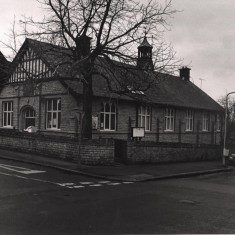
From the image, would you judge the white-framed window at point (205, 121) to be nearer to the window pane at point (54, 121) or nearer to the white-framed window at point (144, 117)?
the white-framed window at point (144, 117)

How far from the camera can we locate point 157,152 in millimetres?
23734

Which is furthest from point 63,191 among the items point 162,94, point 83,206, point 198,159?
point 162,94

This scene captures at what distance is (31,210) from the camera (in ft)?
29.2

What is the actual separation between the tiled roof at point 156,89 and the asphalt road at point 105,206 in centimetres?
764

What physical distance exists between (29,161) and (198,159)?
14416 millimetres

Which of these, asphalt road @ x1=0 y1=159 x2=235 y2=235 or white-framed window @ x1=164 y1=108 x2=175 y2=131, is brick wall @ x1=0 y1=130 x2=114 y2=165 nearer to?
asphalt road @ x1=0 y1=159 x2=235 y2=235

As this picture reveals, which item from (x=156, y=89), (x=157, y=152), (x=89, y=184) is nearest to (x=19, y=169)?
(x=89, y=184)

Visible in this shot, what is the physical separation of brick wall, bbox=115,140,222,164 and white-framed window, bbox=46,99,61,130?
599 centimetres

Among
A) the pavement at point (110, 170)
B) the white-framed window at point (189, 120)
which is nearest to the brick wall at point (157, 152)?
the pavement at point (110, 170)

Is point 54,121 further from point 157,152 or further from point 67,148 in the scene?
point 157,152

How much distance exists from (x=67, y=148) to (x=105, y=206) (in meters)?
10.8

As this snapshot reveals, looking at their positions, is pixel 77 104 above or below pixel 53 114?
above

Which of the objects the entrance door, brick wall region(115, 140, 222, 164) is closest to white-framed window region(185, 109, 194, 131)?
brick wall region(115, 140, 222, 164)

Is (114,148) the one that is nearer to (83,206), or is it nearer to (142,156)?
(142,156)
